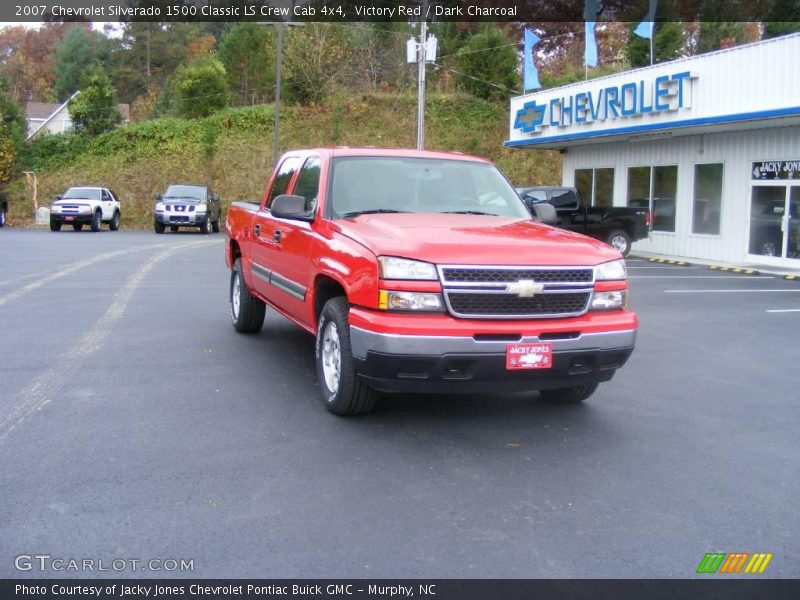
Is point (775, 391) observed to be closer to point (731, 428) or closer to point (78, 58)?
point (731, 428)

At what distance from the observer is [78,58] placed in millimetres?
64875

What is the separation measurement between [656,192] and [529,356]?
18.9 metres

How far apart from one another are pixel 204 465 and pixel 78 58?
6782cm

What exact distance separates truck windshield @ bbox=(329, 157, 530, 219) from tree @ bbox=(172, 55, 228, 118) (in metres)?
37.9

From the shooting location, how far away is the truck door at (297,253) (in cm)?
643

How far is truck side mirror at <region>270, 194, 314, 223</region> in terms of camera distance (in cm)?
630

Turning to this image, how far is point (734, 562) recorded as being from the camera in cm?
366

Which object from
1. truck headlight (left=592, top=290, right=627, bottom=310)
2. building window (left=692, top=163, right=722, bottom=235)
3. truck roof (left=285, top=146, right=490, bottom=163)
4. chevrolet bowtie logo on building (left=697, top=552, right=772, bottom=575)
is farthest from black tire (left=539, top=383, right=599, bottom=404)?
building window (left=692, top=163, right=722, bottom=235)

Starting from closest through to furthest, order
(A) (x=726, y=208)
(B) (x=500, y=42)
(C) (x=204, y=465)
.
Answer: (C) (x=204, y=465) < (A) (x=726, y=208) < (B) (x=500, y=42)

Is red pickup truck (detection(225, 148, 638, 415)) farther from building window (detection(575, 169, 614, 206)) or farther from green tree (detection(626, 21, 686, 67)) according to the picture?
green tree (detection(626, 21, 686, 67))

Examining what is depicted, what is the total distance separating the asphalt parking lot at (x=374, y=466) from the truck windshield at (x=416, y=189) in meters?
1.52

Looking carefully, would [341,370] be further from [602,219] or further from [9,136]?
[9,136]
